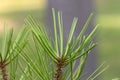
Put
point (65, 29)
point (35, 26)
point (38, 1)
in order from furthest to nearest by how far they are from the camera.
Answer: point (38, 1), point (65, 29), point (35, 26)

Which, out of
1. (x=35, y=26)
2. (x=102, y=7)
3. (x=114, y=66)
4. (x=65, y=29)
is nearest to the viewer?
(x=35, y=26)

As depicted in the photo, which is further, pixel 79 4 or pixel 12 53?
pixel 79 4

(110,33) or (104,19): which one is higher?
(104,19)

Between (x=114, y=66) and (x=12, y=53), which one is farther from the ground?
(x=12, y=53)

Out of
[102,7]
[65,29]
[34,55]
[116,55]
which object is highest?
[34,55]

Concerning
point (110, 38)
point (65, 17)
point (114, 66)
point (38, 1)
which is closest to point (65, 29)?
point (65, 17)

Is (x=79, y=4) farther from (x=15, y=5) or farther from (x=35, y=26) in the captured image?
(x=15, y=5)
